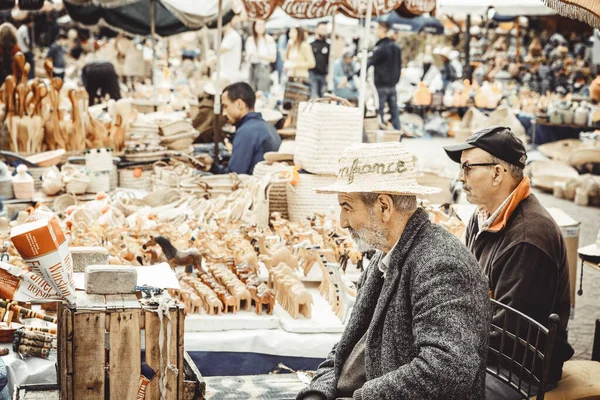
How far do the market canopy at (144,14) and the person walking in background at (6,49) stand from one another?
29.3 inches

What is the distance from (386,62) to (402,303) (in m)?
10.1

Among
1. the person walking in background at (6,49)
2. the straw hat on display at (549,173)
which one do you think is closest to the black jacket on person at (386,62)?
the straw hat on display at (549,173)

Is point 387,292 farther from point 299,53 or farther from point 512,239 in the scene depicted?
point 299,53

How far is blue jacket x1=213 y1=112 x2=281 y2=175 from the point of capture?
592 cm

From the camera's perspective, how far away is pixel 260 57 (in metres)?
12.9

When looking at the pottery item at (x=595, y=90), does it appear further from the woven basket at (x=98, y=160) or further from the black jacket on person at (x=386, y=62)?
the woven basket at (x=98, y=160)

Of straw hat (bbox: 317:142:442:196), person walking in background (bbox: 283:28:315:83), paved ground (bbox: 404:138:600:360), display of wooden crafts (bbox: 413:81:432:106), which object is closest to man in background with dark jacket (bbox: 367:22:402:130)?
person walking in background (bbox: 283:28:315:83)

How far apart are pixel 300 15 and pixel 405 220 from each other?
471 centimetres

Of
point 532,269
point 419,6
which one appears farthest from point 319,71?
point 532,269

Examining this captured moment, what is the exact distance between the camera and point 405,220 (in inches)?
87.7

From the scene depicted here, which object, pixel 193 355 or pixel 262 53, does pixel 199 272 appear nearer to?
pixel 193 355

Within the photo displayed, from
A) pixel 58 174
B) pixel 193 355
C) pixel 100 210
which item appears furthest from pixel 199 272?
pixel 58 174

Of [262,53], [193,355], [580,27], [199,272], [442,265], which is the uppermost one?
[580,27]

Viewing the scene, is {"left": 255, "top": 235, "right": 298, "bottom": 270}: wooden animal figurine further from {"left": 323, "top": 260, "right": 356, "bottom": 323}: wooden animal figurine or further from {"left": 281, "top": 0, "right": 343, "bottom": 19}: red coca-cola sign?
{"left": 281, "top": 0, "right": 343, "bottom": 19}: red coca-cola sign
